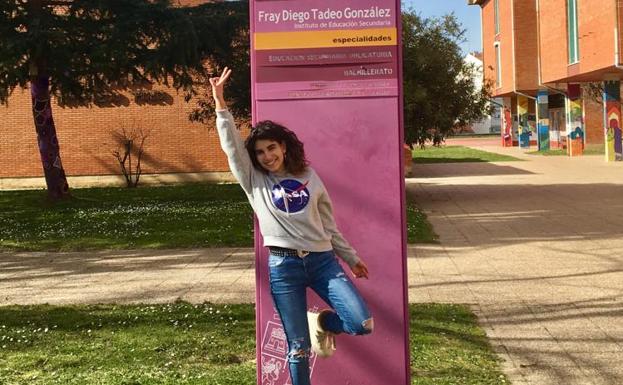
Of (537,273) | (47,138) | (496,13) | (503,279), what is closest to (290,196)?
(503,279)

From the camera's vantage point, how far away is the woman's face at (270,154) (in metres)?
3.65

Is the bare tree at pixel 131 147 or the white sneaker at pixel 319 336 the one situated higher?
the bare tree at pixel 131 147

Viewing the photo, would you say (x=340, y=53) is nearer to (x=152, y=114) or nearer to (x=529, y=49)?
(x=152, y=114)

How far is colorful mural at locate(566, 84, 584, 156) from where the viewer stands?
34.6 m

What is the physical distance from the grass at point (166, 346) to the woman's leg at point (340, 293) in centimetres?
124

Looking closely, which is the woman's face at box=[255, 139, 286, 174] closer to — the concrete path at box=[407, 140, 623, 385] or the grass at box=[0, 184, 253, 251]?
the concrete path at box=[407, 140, 623, 385]

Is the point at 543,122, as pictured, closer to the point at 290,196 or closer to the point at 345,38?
the point at 345,38

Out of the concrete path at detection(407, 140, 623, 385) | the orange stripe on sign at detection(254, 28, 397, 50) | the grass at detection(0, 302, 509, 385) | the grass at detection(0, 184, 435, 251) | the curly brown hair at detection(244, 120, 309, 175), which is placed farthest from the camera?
the grass at detection(0, 184, 435, 251)

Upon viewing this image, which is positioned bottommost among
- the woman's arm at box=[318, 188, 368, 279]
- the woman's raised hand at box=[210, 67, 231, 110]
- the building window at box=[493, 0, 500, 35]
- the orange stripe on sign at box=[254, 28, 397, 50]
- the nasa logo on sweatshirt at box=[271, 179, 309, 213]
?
the woman's arm at box=[318, 188, 368, 279]

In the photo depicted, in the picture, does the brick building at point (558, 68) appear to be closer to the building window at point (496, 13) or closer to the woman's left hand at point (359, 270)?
the building window at point (496, 13)

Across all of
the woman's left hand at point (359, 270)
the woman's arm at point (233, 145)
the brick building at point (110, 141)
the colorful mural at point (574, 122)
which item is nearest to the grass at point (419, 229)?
the woman's left hand at point (359, 270)

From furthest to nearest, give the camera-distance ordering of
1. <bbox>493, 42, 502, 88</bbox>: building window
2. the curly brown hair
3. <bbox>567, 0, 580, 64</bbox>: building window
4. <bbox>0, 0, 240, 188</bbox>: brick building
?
<bbox>493, 42, 502, 88</bbox>: building window < <bbox>567, 0, 580, 64</bbox>: building window < <bbox>0, 0, 240, 188</bbox>: brick building < the curly brown hair

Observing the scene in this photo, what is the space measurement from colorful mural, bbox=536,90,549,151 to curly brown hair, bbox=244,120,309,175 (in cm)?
4132

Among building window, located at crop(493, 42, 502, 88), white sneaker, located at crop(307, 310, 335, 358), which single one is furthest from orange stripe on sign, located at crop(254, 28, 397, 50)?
building window, located at crop(493, 42, 502, 88)
